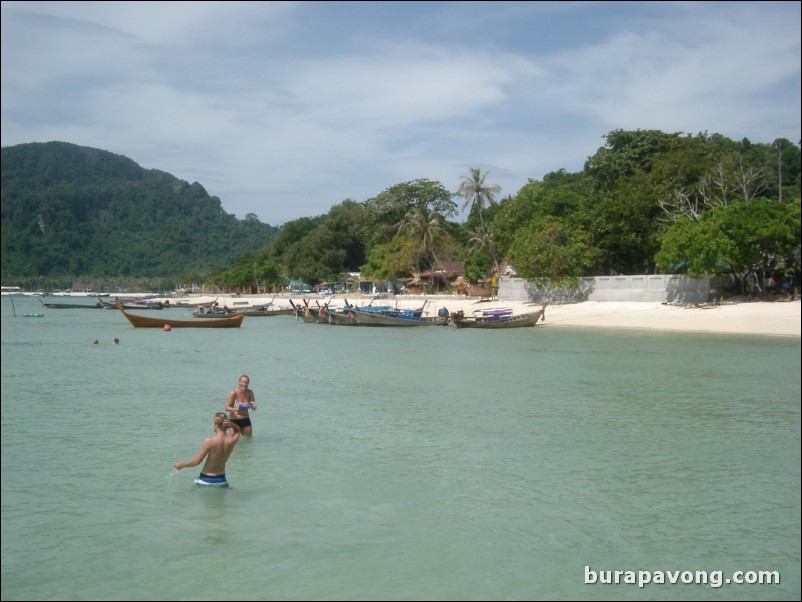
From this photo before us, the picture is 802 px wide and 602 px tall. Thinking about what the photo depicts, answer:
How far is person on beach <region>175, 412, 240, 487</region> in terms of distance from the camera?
8.59 meters

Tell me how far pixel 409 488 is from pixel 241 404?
3739 millimetres

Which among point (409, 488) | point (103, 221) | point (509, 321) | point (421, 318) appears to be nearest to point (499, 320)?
point (509, 321)

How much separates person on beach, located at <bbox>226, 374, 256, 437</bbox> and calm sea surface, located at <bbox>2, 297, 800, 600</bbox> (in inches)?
19.5

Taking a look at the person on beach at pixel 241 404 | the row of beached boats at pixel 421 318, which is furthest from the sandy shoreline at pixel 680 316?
the person on beach at pixel 241 404

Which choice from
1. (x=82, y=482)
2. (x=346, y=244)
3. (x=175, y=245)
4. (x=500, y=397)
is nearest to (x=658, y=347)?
(x=500, y=397)

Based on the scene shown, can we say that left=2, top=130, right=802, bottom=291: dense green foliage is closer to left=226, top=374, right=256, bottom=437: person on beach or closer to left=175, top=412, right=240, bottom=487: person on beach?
left=226, top=374, right=256, bottom=437: person on beach

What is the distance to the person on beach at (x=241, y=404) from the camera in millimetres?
11742

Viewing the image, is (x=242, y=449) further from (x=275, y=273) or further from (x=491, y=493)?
(x=275, y=273)

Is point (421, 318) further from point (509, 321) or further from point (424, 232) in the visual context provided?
point (424, 232)

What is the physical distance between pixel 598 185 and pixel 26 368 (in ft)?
124

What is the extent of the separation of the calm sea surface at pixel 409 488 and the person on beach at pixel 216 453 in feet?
0.74

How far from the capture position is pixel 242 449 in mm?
11586

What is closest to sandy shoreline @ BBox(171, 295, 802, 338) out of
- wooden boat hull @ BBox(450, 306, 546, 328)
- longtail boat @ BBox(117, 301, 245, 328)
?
wooden boat hull @ BBox(450, 306, 546, 328)

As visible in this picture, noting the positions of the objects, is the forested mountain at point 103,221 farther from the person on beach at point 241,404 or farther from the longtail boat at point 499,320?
the longtail boat at point 499,320
